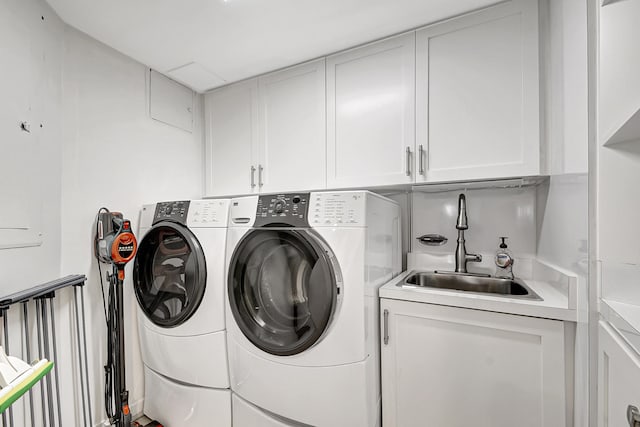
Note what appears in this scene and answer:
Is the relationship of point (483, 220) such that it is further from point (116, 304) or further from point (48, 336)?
point (48, 336)

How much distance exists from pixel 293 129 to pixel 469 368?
1704 millimetres

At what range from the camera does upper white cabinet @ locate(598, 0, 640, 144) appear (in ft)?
2.11

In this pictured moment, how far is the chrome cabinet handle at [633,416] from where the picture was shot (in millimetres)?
553

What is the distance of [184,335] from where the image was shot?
1.60 metres

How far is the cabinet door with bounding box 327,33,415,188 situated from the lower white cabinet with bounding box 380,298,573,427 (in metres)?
0.80

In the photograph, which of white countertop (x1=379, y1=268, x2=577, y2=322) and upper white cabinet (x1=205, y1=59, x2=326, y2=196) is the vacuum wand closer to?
upper white cabinet (x1=205, y1=59, x2=326, y2=196)

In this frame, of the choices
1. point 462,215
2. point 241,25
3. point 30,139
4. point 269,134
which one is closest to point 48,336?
point 30,139

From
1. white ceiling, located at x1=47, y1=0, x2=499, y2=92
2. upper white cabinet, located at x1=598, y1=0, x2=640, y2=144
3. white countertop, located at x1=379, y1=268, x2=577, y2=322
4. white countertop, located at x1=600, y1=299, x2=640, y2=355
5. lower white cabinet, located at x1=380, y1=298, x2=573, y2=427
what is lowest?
lower white cabinet, located at x1=380, y1=298, x2=573, y2=427

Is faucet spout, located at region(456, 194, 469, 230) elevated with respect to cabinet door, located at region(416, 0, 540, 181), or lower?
lower

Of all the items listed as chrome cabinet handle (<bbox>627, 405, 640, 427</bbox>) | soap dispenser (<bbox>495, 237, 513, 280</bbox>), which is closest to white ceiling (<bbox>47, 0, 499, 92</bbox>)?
soap dispenser (<bbox>495, 237, 513, 280</bbox>)

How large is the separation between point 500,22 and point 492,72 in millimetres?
247

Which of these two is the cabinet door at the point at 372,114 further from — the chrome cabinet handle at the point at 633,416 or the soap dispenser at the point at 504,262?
the chrome cabinet handle at the point at 633,416

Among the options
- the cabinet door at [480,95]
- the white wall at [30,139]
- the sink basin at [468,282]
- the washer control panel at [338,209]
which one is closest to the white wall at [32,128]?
the white wall at [30,139]

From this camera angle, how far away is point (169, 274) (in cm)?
172
